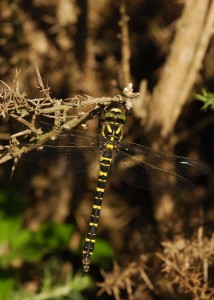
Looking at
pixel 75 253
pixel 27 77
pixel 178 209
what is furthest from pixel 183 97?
pixel 75 253

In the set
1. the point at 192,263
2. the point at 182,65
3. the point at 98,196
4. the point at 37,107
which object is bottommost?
the point at 192,263

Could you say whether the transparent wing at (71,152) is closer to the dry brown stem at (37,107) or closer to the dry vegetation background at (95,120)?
the dry vegetation background at (95,120)

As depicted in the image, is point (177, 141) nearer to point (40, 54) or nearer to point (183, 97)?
point (183, 97)

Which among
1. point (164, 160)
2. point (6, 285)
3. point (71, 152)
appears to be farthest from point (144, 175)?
point (6, 285)

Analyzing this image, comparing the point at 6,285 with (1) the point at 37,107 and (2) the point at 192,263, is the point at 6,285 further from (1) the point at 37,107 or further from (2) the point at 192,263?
(1) the point at 37,107

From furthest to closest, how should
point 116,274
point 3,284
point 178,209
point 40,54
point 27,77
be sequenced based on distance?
point 40,54
point 27,77
point 178,209
point 3,284
point 116,274

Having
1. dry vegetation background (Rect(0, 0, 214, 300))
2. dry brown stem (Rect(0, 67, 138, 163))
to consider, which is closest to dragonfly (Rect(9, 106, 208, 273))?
dry vegetation background (Rect(0, 0, 214, 300))
